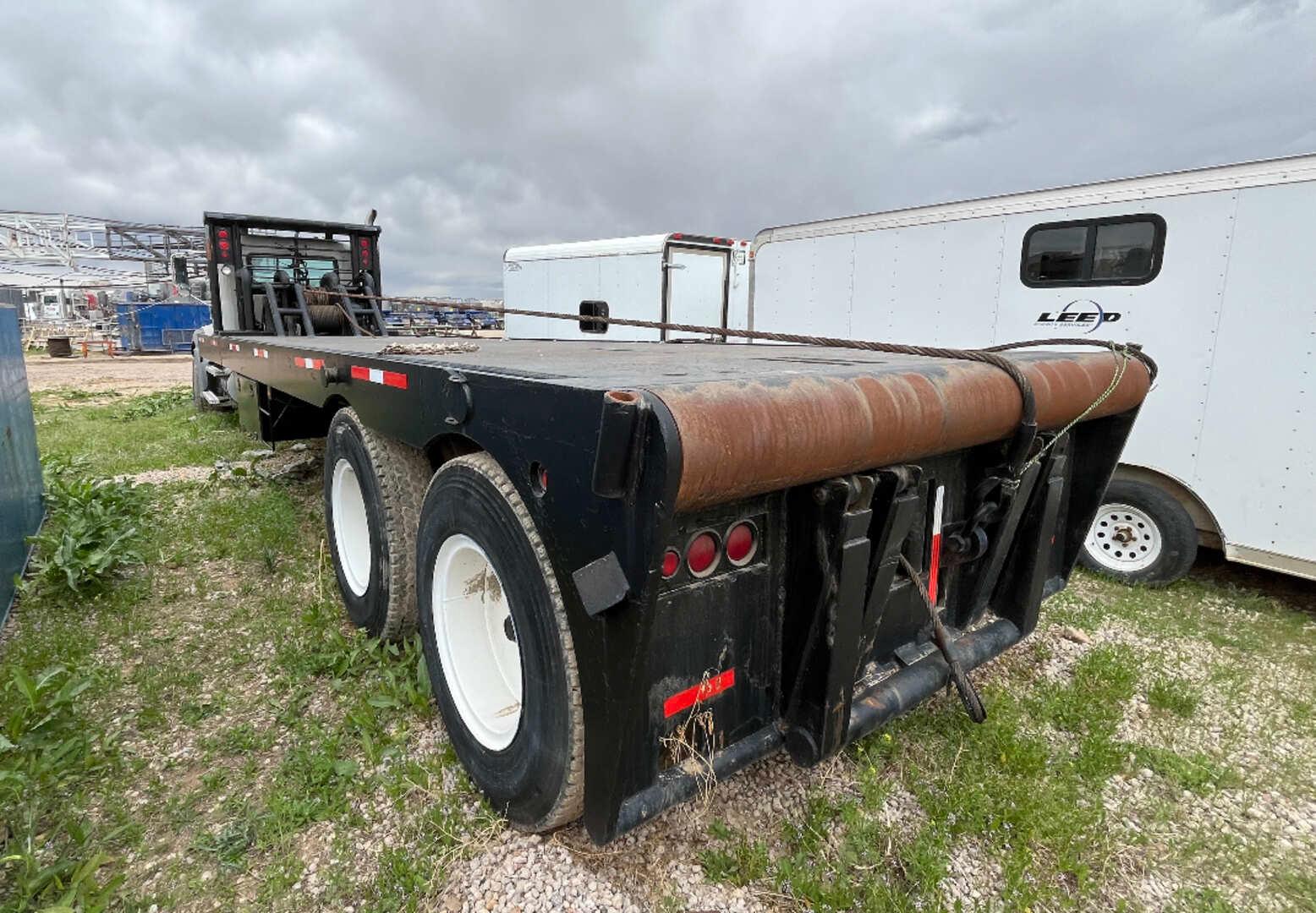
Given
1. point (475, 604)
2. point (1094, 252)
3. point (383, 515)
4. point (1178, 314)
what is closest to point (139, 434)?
point (383, 515)

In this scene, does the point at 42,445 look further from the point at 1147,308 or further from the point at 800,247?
the point at 1147,308

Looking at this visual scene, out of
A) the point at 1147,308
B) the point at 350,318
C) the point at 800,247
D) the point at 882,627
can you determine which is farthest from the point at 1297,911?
the point at 350,318

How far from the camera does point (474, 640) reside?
253 cm

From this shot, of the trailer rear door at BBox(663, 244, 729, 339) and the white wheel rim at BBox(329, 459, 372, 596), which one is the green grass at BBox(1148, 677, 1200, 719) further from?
the trailer rear door at BBox(663, 244, 729, 339)

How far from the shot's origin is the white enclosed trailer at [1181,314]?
14.7ft

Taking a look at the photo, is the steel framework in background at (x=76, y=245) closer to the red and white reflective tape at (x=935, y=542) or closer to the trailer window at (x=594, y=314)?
the trailer window at (x=594, y=314)

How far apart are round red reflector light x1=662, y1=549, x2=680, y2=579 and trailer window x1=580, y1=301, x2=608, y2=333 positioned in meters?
6.09

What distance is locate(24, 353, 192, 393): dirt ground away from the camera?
17.3 metres

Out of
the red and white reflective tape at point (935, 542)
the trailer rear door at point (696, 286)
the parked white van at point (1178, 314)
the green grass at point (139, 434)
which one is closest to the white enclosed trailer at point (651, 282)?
the trailer rear door at point (696, 286)

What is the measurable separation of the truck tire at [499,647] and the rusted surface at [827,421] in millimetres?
604

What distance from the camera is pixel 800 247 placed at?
7.32 m

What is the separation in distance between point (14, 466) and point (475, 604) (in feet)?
11.9

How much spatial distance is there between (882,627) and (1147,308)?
13.8ft

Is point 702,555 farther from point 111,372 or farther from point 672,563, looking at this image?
point 111,372
